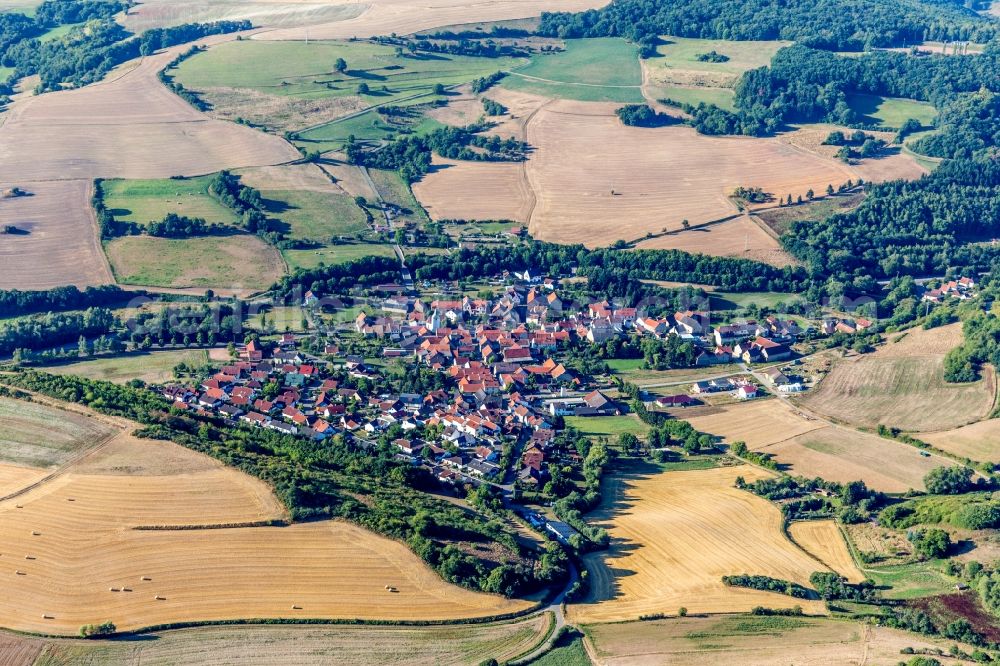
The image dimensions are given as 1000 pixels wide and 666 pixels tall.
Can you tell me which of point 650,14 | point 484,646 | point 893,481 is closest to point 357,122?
point 650,14

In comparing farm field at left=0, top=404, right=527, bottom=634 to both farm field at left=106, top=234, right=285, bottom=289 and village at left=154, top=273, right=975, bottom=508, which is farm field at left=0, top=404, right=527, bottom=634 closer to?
village at left=154, top=273, right=975, bottom=508

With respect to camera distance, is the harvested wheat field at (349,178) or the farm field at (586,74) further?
the farm field at (586,74)

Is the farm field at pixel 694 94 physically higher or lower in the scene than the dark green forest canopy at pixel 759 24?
lower

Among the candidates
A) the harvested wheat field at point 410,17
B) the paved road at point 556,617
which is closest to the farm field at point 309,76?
the harvested wheat field at point 410,17

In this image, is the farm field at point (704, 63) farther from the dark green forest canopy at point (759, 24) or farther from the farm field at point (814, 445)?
the farm field at point (814, 445)

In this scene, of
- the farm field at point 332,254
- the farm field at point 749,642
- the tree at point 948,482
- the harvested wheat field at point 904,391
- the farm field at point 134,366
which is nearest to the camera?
the farm field at point 749,642

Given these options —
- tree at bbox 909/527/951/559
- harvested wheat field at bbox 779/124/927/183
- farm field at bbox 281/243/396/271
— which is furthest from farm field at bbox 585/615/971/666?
harvested wheat field at bbox 779/124/927/183
